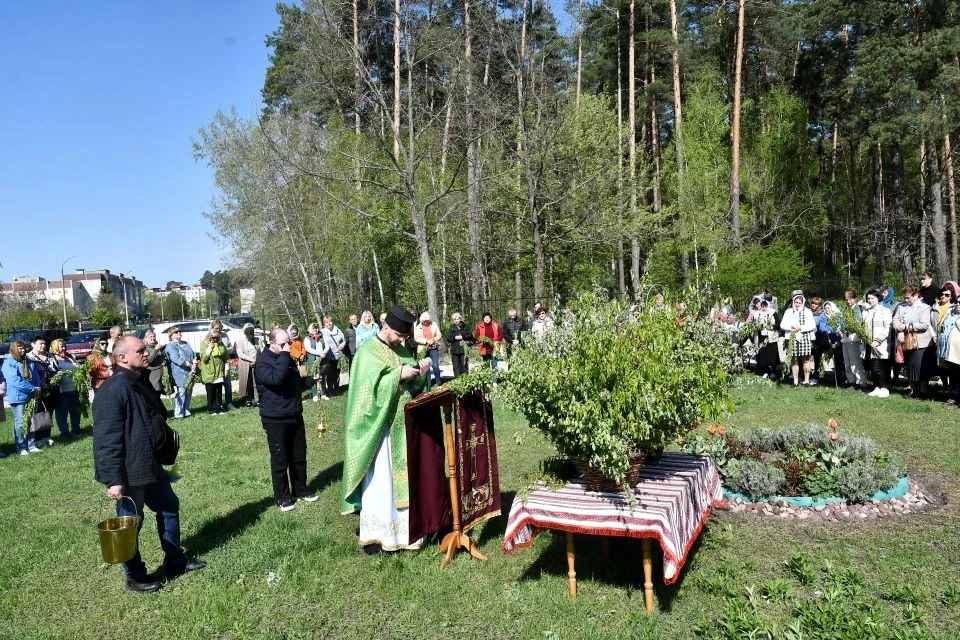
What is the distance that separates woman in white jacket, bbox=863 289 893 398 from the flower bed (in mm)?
5361

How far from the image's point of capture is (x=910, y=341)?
10539 mm

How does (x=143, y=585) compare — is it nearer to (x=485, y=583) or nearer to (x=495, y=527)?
(x=485, y=583)

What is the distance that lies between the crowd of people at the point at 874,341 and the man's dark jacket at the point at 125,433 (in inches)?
267

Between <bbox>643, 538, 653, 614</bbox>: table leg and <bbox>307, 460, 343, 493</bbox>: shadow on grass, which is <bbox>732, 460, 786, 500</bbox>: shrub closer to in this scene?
<bbox>643, 538, 653, 614</bbox>: table leg

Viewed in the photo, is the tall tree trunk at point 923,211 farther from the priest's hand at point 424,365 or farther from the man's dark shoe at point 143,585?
the man's dark shoe at point 143,585

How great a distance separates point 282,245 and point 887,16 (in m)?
25.8

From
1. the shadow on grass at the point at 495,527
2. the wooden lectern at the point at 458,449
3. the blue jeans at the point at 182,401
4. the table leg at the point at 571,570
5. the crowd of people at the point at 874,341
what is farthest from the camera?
the blue jeans at the point at 182,401

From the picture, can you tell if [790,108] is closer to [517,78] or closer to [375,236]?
[517,78]

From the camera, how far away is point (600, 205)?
77.5 ft

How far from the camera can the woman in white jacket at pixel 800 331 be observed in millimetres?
12586

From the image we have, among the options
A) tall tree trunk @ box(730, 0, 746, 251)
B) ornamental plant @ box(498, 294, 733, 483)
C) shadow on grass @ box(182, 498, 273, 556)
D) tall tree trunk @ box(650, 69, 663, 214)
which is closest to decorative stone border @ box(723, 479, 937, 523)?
ornamental plant @ box(498, 294, 733, 483)

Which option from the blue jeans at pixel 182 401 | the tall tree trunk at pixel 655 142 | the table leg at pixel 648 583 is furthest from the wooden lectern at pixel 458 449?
the tall tree trunk at pixel 655 142

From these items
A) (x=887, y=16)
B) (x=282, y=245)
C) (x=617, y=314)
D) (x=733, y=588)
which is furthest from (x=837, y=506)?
(x=282, y=245)

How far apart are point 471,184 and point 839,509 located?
622 inches
